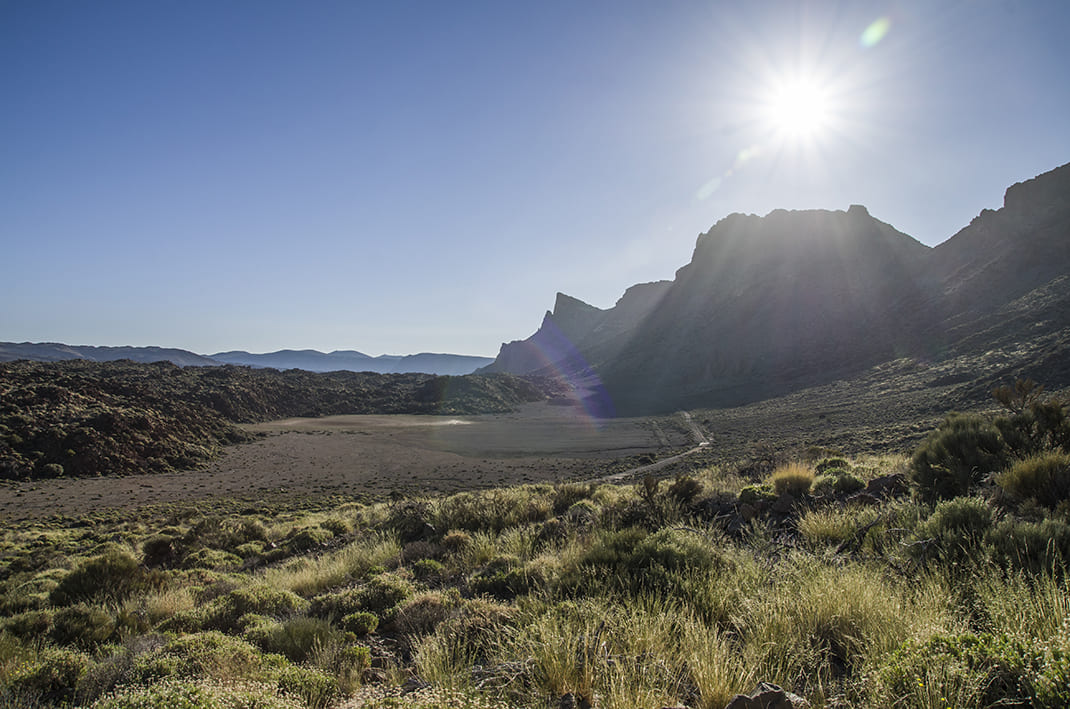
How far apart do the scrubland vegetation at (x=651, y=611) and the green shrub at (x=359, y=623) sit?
0.08ft

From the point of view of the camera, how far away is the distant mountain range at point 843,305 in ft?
194

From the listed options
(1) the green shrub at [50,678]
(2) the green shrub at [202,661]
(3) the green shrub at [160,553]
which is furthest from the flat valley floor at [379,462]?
(2) the green shrub at [202,661]

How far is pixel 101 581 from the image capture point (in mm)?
8031

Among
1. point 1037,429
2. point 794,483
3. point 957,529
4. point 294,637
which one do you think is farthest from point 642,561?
point 1037,429

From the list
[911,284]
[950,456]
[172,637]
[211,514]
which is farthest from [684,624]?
[911,284]

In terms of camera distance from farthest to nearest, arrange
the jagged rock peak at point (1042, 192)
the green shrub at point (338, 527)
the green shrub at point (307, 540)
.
Answer: the jagged rock peak at point (1042, 192)
the green shrub at point (338, 527)
the green shrub at point (307, 540)

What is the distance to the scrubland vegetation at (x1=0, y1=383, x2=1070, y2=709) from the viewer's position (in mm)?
2992

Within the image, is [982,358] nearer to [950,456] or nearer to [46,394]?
[950,456]

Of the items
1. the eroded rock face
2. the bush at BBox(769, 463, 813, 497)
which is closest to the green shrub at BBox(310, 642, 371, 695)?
the eroded rock face

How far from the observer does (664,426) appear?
6638cm

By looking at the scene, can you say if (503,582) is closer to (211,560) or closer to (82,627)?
(82,627)

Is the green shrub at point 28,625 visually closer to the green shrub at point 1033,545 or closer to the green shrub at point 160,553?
the green shrub at point 160,553

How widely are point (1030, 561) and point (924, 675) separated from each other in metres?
2.37

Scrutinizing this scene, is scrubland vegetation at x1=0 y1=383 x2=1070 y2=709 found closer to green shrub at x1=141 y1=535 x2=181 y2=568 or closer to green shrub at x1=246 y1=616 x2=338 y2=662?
green shrub at x1=246 y1=616 x2=338 y2=662
